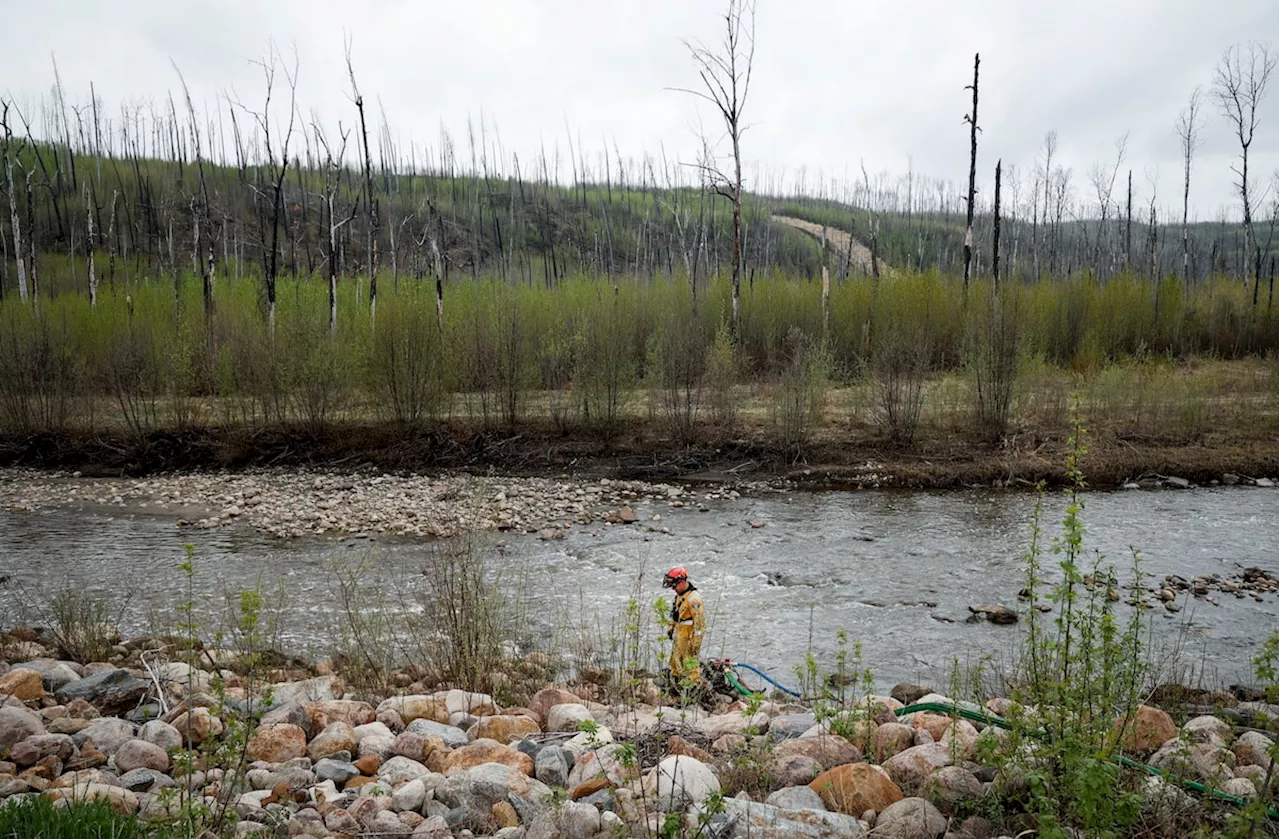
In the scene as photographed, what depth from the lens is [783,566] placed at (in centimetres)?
1044

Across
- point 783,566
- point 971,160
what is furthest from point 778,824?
point 971,160

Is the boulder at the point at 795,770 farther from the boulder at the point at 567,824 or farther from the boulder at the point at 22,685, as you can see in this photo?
the boulder at the point at 22,685

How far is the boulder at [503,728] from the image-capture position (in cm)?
469

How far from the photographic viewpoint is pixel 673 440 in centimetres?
1709

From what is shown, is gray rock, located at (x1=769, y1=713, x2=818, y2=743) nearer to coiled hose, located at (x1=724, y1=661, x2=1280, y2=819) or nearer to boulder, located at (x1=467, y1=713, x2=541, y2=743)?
coiled hose, located at (x1=724, y1=661, x2=1280, y2=819)

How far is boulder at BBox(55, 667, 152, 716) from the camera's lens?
17.1ft

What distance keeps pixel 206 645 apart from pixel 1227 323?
101 feet

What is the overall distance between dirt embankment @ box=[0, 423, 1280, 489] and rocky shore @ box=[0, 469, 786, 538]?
0.64 metres

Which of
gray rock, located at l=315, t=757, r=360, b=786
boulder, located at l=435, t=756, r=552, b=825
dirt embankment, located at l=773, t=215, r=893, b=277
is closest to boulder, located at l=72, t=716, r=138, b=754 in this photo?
gray rock, located at l=315, t=757, r=360, b=786

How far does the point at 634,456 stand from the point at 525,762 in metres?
12.7

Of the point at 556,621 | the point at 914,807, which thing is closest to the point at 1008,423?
the point at 556,621

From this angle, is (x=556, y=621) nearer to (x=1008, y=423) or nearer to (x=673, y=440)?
(x=673, y=440)

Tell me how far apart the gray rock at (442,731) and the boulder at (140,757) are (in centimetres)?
129

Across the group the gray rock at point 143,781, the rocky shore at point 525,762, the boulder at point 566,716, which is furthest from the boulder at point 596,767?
the gray rock at point 143,781
